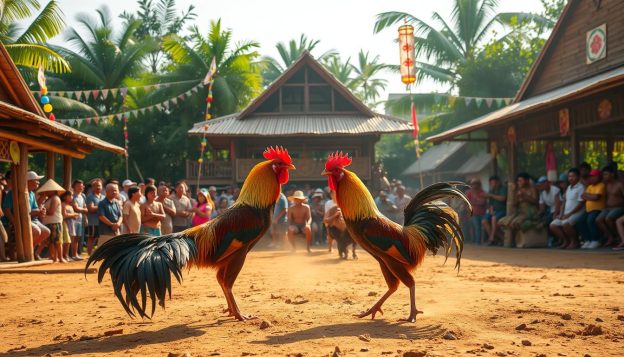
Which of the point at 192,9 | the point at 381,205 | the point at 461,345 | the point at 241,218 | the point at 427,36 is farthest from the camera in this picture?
the point at 192,9

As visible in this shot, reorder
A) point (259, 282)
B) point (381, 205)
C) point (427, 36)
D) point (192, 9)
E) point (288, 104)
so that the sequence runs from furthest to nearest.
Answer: point (192, 9)
point (427, 36)
point (288, 104)
point (381, 205)
point (259, 282)

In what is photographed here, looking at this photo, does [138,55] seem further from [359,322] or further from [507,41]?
[359,322]

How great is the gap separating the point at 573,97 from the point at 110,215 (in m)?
9.94

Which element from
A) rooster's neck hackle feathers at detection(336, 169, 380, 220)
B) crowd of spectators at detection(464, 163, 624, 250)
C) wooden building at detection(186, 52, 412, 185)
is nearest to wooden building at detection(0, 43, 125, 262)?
rooster's neck hackle feathers at detection(336, 169, 380, 220)

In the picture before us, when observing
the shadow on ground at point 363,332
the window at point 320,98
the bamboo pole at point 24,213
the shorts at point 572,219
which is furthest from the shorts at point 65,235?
the window at point 320,98

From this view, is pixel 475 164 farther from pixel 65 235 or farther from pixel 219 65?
pixel 65 235

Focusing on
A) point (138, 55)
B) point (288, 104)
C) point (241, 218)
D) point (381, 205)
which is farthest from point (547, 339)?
point (138, 55)

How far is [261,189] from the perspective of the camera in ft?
20.1

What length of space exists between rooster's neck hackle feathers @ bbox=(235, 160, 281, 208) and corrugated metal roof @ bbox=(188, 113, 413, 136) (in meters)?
17.8

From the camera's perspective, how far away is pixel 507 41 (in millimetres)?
31125

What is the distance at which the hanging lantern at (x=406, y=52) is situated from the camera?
59.3ft

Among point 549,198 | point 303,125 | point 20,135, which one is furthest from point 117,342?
point 303,125

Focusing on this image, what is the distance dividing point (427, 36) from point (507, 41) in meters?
4.22

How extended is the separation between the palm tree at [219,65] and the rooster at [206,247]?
83.5ft
